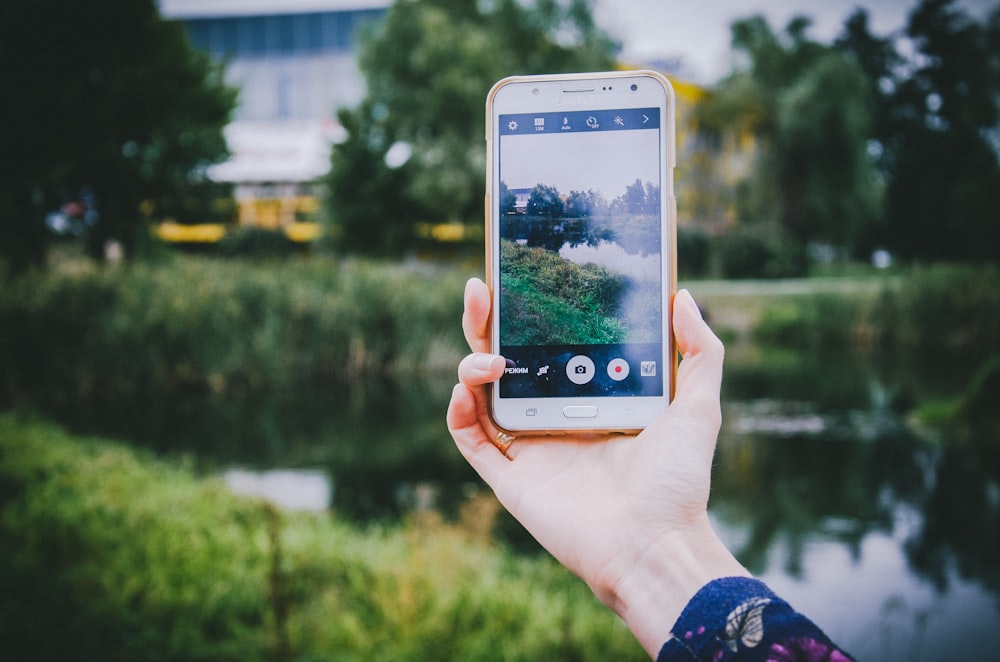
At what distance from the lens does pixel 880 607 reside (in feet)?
16.2

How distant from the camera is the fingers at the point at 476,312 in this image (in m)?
1.49

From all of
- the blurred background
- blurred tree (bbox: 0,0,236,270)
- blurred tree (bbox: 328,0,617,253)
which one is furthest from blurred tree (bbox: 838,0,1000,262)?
blurred tree (bbox: 0,0,236,270)

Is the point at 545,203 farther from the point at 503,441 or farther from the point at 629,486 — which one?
the point at 629,486

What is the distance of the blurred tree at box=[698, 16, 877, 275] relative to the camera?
1808 centimetres

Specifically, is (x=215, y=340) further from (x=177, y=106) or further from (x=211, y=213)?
(x=211, y=213)

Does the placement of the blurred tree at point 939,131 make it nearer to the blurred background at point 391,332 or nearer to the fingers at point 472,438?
the blurred background at point 391,332

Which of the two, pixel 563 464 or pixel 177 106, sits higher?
pixel 177 106

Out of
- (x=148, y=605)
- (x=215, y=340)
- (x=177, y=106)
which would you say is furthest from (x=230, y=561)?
(x=215, y=340)

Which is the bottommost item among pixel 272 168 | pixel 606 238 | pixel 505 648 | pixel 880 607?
pixel 880 607

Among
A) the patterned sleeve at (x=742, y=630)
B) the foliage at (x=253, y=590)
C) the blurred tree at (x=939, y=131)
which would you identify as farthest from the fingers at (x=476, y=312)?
the blurred tree at (x=939, y=131)

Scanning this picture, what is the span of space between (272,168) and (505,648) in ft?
70.5

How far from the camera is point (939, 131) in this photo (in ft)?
47.8

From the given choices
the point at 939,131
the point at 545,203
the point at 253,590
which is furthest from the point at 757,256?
the point at 545,203

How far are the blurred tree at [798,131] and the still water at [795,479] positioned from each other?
8290 mm
